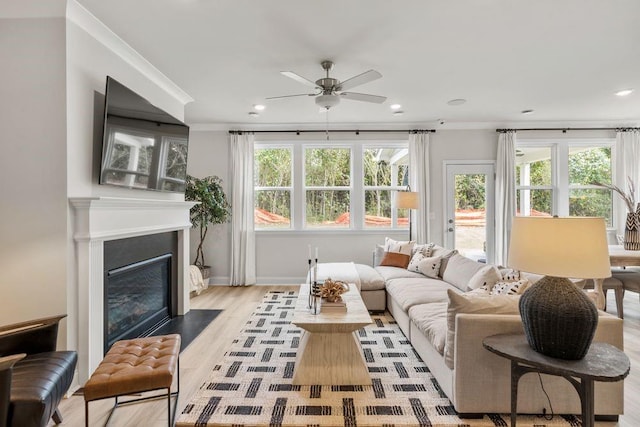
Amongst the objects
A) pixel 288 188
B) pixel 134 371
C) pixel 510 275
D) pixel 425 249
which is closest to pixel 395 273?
pixel 425 249

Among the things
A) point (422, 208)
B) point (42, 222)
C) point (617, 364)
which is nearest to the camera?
point (617, 364)

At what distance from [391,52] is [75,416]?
3600mm

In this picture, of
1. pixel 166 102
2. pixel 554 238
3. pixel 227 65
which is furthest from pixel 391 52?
pixel 166 102

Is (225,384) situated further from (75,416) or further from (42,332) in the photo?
(42,332)

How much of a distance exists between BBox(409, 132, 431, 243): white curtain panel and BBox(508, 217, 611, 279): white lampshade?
3859 millimetres

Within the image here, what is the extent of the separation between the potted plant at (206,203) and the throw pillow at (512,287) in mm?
3918

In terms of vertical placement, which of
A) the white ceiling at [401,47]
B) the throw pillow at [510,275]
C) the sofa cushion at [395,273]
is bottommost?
the sofa cushion at [395,273]

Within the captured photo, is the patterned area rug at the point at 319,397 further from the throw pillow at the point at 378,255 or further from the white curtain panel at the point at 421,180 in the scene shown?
the white curtain panel at the point at 421,180

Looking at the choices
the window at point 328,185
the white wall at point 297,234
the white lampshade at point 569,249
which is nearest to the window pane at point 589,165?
the white wall at point 297,234

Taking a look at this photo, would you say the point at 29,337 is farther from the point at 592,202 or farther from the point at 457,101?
the point at 592,202

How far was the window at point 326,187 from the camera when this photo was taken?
19.0ft

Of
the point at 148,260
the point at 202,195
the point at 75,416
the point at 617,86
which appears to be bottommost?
the point at 75,416

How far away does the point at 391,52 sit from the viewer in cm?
303

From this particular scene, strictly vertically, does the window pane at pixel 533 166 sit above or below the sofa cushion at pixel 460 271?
above
